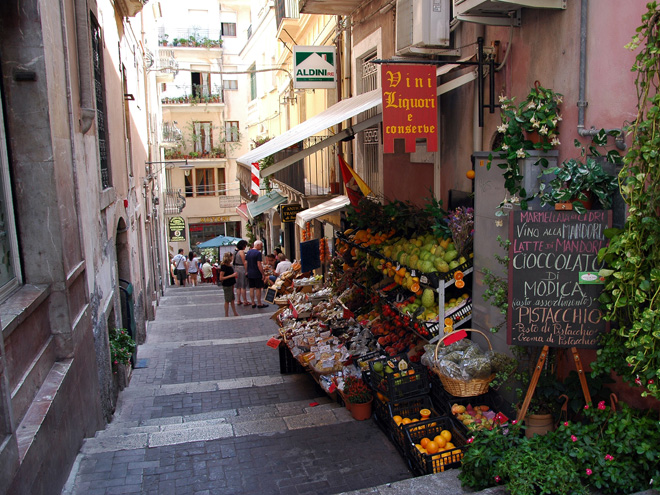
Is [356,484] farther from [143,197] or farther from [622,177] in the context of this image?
[143,197]

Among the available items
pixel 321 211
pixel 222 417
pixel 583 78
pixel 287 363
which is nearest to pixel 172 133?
pixel 321 211

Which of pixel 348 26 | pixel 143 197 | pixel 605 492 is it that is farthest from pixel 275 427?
pixel 143 197

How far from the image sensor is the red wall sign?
6211 mm

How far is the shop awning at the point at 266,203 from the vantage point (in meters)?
19.8

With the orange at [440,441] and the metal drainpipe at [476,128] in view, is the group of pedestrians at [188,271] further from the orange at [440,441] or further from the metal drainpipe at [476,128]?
the orange at [440,441]

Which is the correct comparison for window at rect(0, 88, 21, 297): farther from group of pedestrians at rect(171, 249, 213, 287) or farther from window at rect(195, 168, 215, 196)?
window at rect(195, 168, 215, 196)

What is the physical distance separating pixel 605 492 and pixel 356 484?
2.21 m

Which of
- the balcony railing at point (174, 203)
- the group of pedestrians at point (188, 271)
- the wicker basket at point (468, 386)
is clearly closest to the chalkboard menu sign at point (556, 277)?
the wicker basket at point (468, 386)

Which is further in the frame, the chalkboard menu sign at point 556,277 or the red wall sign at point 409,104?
the red wall sign at point 409,104

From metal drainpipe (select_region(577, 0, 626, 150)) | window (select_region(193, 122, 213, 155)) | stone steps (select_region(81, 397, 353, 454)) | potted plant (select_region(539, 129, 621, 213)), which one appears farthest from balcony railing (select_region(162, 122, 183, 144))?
potted plant (select_region(539, 129, 621, 213))

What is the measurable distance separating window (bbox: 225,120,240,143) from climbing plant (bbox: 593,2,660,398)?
3419 centimetres

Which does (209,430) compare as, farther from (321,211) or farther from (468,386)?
(321,211)

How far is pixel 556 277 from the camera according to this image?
4.36 metres

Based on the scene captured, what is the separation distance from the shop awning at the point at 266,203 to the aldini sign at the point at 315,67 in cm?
738
